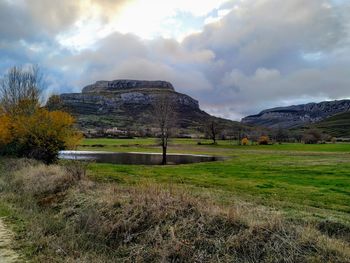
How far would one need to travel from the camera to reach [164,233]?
12594mm

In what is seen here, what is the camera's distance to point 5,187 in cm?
2494

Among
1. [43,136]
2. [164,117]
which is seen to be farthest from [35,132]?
[164,117]

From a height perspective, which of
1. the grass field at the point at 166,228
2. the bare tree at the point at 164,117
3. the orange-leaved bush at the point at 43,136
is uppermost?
the bare tree at the point at 164,117

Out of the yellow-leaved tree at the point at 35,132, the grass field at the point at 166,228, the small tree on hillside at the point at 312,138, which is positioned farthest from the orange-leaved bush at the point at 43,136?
the small tree on hillside at the point at 312,138

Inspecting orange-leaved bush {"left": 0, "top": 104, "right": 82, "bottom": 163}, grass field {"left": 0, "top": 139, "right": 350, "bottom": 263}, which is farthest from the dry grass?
orange-leaved bush {"left": 0, "top": 104, "right": 82, "bottom": 163}

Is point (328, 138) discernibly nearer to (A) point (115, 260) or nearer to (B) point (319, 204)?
(B) point (319, 204)

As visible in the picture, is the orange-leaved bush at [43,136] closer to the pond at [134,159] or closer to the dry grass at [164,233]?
the pond at [134,159]

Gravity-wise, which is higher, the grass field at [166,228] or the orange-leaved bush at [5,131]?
the orange-leaved bush at [5,131]

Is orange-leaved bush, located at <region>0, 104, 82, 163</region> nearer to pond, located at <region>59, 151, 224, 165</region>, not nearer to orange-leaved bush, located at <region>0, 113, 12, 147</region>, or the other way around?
orange-leaved bush, located at <region>0, 113, 12, 147</region>

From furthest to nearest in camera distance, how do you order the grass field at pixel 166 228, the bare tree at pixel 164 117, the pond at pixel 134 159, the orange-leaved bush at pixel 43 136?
the bare tree at pixel 164 117
the pond at pixel 134 159
the orange-leaved bush at pixel 43 136
the grass field at pixel 166 228

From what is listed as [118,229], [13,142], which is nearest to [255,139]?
[13,142]

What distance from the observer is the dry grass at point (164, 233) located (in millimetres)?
10453

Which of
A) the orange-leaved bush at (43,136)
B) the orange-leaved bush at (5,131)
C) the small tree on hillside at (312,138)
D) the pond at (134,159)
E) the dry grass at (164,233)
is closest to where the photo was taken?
the dry grass at (164,233)

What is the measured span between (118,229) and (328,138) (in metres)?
177
